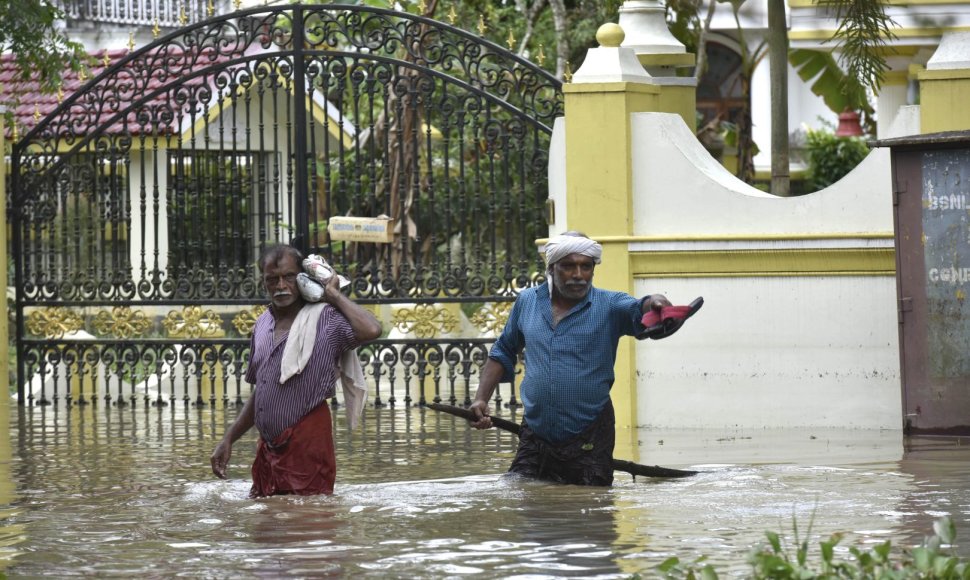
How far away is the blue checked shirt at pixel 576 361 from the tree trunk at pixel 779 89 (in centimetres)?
685

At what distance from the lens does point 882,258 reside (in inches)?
470

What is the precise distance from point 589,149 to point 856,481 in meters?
4.13

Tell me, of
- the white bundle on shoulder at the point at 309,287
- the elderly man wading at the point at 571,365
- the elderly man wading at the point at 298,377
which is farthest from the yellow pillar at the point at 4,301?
the elderly man wading at the point at 571,365

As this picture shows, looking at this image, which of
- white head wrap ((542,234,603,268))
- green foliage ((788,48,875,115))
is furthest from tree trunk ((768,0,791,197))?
white head wrap ((542,234,603,268))

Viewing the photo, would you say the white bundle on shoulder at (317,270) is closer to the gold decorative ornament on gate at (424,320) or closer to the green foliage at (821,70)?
the gold decorative ornament on gate at (424,320)

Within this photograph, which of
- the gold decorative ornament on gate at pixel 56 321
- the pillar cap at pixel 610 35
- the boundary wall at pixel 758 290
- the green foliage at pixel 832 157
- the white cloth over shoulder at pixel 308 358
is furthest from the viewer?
the green foliage at pixel 832 157

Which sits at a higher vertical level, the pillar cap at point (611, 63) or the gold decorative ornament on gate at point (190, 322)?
the pillar cap at point (611, 63)

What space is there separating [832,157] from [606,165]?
18545 mm

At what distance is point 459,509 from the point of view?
8.38m

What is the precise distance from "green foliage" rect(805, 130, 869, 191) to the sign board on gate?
17.0 m

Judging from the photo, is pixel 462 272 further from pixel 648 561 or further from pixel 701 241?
pixel 648 561

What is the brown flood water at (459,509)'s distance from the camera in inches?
274

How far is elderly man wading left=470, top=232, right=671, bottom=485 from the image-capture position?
8.48 meters

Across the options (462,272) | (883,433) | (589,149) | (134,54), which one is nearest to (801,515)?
(883,433)
